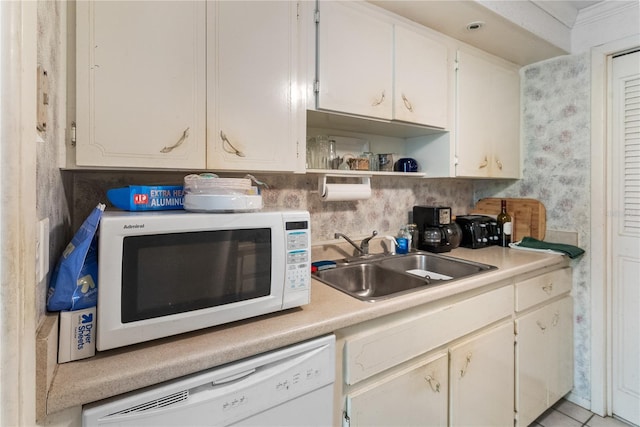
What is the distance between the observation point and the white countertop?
2.15 ft

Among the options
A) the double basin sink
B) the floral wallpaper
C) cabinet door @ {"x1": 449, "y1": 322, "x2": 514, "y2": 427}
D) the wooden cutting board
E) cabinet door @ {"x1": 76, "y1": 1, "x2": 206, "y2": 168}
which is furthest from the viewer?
the wooden cutting board

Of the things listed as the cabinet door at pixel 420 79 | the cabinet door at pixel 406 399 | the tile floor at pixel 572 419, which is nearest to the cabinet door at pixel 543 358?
the tile floor at pixel 572 419

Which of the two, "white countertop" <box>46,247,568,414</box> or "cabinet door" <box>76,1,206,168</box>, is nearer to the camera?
"white countertop" <box>46,247,568,414</box>

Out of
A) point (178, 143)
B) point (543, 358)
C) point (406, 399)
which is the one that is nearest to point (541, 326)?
point (543, 358)

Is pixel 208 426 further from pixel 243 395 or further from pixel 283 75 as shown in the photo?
pixel 283 75

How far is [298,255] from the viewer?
97 cm

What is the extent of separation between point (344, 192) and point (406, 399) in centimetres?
89

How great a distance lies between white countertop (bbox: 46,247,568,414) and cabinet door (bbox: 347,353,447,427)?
0.84ft

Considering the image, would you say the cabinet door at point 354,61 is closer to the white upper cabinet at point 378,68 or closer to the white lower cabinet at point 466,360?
the white upper cabinet at point 378,68

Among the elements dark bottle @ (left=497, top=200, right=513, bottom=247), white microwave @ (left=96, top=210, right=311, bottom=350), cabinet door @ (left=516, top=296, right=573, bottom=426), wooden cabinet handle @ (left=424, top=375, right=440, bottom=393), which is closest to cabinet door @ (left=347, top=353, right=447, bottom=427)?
wooden cabinet handle @ (left=424, top=375, right=440, bottom=393)

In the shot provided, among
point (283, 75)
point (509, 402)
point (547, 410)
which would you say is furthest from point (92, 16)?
point (547, 410)

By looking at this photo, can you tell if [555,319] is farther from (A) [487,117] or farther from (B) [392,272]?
(A) [487,117]

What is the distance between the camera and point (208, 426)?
76 cm

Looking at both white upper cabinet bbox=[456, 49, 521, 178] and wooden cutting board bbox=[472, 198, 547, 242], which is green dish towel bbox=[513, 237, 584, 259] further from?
white upper cabinet bbox=[456, 49, 521, 178]
